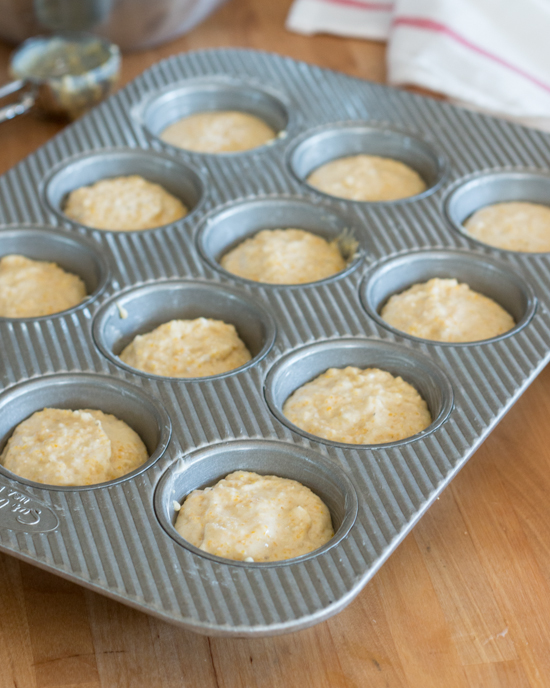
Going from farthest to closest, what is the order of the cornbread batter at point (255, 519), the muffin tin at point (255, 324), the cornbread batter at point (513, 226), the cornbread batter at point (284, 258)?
the cornbread batter at point (513, 226), the cornbread batter at point (284, 258), the cornbread batter at point (255, 519), the muffin tin at point (255, 324)

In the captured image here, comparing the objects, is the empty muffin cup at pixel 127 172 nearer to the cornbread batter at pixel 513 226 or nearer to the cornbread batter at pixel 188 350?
the cornbread batter at pixel 188 350

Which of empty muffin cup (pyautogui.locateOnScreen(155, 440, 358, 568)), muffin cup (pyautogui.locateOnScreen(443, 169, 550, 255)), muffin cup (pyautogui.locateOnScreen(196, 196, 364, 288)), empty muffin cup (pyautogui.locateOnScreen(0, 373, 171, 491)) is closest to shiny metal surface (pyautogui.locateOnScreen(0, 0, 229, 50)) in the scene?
muffin cup (pyautogui.locateOnScreen(196, 196, 364, 288))

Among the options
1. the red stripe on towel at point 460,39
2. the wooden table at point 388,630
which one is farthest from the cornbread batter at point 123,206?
the red stripe on towel at point 460,39

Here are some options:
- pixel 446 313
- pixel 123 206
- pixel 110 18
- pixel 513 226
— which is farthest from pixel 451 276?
pixel 110 18

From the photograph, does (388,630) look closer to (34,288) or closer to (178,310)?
(178,310)

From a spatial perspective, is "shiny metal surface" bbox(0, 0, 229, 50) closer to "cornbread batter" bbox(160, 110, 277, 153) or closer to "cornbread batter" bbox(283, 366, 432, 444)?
"cornbread batter" bbox(160, 110, 277, 153)

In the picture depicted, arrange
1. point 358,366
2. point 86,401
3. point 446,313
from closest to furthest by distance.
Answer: point 86,401
point 358,366
point 446,313

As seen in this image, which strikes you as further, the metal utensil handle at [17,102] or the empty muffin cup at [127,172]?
the metal utensil handle at [17,102]
